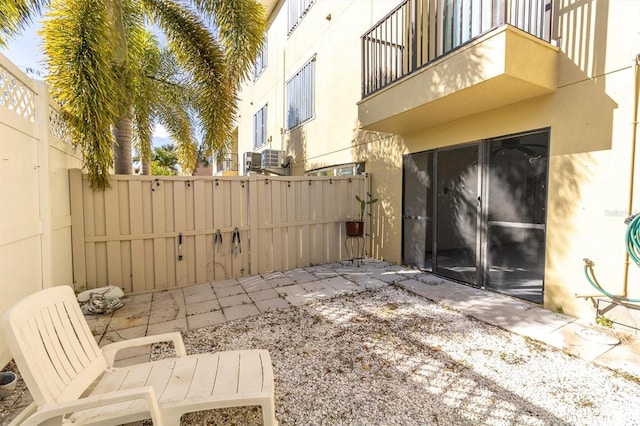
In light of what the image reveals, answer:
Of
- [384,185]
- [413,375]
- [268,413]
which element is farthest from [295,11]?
[268,413]

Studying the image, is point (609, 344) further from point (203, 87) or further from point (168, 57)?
point (168, 57)

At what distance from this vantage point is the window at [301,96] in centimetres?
967

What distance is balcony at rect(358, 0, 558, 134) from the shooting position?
3.68 m

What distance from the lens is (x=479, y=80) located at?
379cm

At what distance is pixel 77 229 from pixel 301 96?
24.8 feet

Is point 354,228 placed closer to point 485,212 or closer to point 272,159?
point 485,212

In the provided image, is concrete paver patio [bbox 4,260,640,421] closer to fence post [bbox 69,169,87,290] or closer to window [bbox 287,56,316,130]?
fence post [bbox 69,169,87,290]

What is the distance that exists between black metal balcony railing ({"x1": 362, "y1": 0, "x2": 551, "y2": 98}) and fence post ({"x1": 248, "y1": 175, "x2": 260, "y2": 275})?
2946 mm

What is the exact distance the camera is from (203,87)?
601cm

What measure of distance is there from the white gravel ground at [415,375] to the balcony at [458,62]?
9.81ft

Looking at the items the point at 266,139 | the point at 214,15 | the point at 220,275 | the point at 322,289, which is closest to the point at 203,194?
the point at 220,275

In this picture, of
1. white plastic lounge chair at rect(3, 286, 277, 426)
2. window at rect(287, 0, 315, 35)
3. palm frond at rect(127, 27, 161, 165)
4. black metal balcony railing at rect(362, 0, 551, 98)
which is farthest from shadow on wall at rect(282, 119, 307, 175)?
white plastic lounge chair at rect(3, 286, 277, 426)

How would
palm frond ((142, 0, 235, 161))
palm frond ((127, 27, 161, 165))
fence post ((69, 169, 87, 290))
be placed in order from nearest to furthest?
fence post ((69, 169, 87, 290)), palm frond ((142, 0, 235, 161)), palm frond ((127, 27, 161, 165))

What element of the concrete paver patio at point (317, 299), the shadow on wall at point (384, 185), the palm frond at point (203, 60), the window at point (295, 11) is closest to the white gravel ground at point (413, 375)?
the concrete paver patio at point (317, 299)
